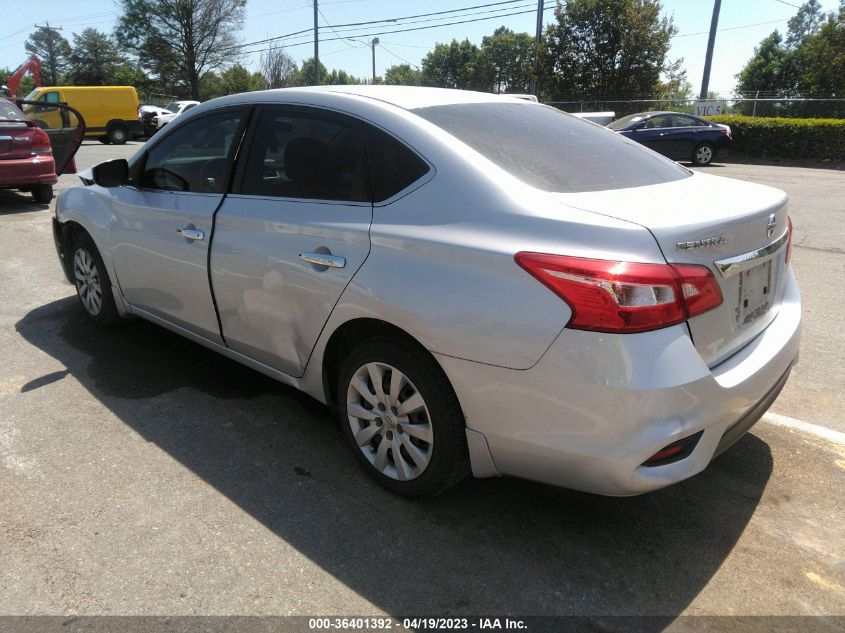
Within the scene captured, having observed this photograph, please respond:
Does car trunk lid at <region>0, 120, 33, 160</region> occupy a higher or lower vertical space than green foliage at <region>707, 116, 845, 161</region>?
higher

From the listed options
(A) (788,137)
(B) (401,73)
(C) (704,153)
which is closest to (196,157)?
(C) (704,153)

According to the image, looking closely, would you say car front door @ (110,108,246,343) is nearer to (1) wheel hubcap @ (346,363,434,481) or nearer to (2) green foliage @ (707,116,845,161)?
(1) wheel hubcap @ (346,363,434,481)

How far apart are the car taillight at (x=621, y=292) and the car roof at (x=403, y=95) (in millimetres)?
1216

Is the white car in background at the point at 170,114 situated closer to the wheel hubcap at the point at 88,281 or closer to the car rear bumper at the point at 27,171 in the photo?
the car rear bumper at the point at 27,171

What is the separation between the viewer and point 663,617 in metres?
2.17

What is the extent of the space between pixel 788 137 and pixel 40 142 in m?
21.9

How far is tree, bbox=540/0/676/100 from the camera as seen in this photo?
3019 cm

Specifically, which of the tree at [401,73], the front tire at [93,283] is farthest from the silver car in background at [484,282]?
the tree at [401,73]

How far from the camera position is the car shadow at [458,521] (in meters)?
2.29

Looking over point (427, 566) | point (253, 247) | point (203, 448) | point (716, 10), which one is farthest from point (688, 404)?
point (716, 10)

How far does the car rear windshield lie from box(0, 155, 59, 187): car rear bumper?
8.75 m

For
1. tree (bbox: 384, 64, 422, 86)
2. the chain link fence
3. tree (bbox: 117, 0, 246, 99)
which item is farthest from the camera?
tree (bbox: 384, 64, 422, 86)

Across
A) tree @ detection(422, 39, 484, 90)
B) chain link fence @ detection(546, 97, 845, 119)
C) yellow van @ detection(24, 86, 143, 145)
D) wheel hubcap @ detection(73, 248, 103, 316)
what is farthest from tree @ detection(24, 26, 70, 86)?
wheel hubcap @ detection(73, 248, 103, 316)

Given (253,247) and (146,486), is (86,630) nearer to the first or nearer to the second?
(146,486)
